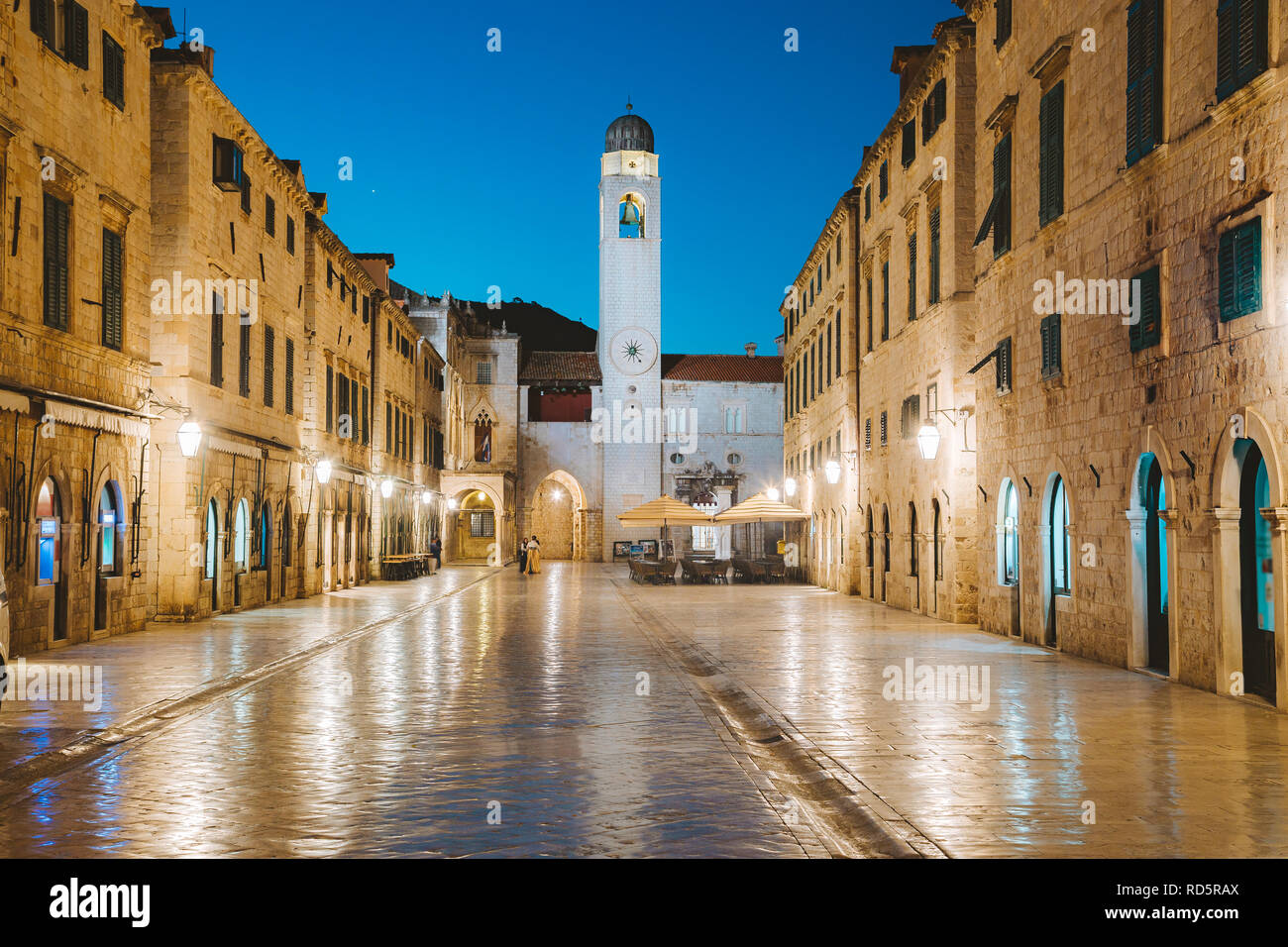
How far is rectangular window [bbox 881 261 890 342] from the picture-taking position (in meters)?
27.6

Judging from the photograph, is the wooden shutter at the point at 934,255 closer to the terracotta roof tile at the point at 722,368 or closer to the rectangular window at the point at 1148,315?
the rectangular window at the point at 1148,315

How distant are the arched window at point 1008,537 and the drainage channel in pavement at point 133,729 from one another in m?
10.5

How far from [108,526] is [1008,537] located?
14.0m

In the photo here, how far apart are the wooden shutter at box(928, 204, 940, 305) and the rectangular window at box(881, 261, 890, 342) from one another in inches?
155

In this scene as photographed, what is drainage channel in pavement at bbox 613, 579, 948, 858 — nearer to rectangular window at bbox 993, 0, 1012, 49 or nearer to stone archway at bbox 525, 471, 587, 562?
rectangular window at bbox 993, 0, 1012, 49

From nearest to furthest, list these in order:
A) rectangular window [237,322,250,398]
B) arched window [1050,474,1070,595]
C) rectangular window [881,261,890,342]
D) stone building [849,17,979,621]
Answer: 1. arched window [1050,474,1070,595]
2. stone building [849,17,979,621]
3. rectangular window [237,322,250,398]
4. rectangular window [881,261,890,342]

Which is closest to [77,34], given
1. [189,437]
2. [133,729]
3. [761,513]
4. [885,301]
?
[189,437]

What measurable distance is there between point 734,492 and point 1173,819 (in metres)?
61.4

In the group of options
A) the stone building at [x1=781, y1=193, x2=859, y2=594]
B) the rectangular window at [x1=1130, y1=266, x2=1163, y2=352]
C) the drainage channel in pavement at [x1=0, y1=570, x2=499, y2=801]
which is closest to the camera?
the drainage channel in pavement at [x1=0, y1=570, x2=499, y2=801]

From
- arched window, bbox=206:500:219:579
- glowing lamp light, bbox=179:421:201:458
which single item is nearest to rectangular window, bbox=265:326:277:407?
arched window, bbox=206:500:219:579

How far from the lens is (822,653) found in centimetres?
1634

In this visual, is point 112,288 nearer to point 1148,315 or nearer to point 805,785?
point 1148,315

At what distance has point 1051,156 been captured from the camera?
16.9 m

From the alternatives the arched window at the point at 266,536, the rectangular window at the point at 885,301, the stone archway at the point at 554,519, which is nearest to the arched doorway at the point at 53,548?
the arched window at the point at 266,536
